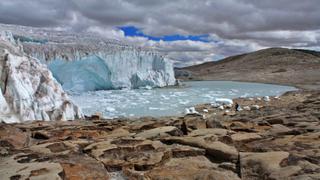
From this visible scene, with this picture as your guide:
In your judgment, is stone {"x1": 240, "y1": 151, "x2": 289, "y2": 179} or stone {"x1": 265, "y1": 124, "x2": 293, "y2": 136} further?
stone {"x1": 265, "y1": 124, "x2": 293, "y2": 136}

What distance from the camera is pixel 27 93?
13328mm

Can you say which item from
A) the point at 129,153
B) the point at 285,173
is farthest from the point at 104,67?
the point at 285,173

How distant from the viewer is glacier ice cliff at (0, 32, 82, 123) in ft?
40.9

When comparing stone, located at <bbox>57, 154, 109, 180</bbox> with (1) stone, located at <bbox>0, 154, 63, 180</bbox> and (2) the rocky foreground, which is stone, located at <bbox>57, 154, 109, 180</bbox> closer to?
(2) the rocky foreground

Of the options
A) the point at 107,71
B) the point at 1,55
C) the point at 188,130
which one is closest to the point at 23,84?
the point at 1,55

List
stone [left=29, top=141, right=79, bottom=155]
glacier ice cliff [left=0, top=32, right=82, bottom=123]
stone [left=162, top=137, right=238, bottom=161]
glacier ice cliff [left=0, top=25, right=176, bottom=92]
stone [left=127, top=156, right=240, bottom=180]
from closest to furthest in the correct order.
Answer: stone [left=127, top=156, right=240, bottom=180] → stone [left=162, top=137, right=238, bottom=161] → stone [left=29, top=141, right=79, bottom=155] → glacier ice cliff [left=0, top=32, right=82, bottom=123] → glacier ice cliff [left=0, top=25, right=176, bottom=92]

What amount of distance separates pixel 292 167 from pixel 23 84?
11195 mm

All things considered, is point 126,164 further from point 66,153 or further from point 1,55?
point 1,55

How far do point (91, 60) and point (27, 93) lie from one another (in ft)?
68.1

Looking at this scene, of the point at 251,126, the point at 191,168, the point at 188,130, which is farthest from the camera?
the point at 251,126

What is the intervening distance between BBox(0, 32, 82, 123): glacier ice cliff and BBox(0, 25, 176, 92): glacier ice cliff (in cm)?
1491

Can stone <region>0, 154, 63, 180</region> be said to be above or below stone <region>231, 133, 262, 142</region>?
above

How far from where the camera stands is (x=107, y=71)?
3628 cm

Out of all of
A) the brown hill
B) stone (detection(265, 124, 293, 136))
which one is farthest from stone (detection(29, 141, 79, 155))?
the brown hill
